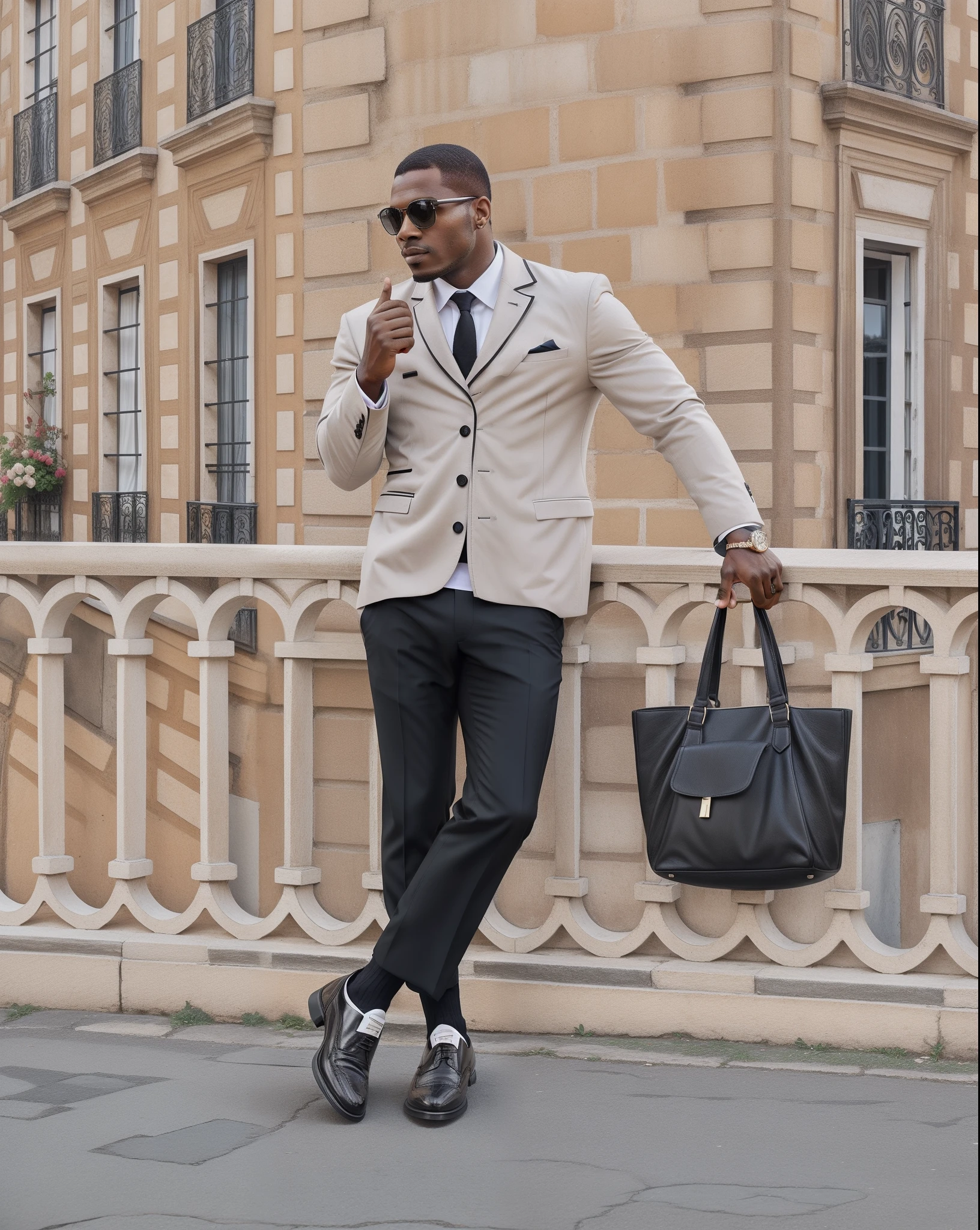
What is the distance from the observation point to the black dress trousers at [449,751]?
337cm

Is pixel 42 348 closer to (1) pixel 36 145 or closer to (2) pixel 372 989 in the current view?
(1) pixel 36 145

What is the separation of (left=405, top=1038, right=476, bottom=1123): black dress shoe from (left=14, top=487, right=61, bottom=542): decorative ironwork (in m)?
15.6

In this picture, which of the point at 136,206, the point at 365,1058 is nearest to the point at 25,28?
the point at 136,206

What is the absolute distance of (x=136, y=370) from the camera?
16.9 meters

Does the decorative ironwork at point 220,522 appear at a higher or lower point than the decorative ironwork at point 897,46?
lower

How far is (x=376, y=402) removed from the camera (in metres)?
3.34

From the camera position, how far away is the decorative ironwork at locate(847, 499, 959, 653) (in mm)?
11039

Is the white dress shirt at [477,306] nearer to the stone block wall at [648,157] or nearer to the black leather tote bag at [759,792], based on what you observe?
the black leather tote bag at [759,792]

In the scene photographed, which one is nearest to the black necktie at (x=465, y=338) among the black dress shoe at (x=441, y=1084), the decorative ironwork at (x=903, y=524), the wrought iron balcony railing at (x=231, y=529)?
the black dress shoe at (x=441, y=1084)

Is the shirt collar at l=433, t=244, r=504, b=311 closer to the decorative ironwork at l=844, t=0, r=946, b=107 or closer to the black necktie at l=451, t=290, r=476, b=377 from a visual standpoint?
the black necktie at l=451, t=290, r=476, b=377

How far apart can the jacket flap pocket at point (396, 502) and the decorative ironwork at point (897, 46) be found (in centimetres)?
793

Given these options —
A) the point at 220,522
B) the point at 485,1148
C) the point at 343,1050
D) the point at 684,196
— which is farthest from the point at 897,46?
the point at 485,1148

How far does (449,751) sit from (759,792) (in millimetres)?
672

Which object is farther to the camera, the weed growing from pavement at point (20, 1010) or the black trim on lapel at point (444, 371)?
the weed growing from pavement at point (20, 1010)
